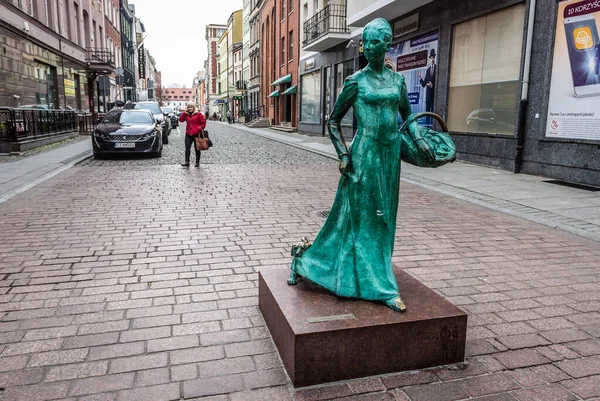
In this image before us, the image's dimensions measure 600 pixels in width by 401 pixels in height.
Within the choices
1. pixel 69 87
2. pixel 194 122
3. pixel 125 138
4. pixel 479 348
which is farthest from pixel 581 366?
pixel 69 87

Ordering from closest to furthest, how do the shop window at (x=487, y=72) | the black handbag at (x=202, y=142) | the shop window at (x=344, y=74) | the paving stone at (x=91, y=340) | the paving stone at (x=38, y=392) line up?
the paving stone at (x=38, y=392), the paving stone at (x=91, y=340), the shop window at (x=487, y=72), the black handbag at (x=202, y=142), the shop window at (x=344, y=74)

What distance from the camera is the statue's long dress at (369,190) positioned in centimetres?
291

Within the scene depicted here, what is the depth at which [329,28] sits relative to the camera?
21.8m

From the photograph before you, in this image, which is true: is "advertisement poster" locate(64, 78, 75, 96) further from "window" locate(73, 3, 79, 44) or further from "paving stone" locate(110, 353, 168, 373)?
"paving stone" locate(110, 353, 168, 373)

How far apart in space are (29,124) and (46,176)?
6558mm

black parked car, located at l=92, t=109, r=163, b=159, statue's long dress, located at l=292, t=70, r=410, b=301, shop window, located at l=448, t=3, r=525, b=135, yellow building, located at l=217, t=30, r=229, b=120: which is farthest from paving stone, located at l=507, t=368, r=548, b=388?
yellow building, located at l=217, t=30, r=229, b=120

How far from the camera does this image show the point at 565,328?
3.41 metres

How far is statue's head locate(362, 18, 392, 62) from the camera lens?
2.78 metres

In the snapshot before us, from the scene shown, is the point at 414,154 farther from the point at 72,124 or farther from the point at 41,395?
the point at 72,124

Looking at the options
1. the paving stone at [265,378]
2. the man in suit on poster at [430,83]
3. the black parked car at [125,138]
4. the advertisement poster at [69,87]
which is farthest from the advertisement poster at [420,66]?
the advertisement poster at [69,87]

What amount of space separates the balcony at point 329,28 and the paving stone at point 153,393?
826 inches

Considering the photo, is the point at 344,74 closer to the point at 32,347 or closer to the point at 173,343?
the point at 173,343

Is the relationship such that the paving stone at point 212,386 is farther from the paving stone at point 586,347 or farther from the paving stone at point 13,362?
the paving stone at point 586,347

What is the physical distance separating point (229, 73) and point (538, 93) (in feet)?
237
